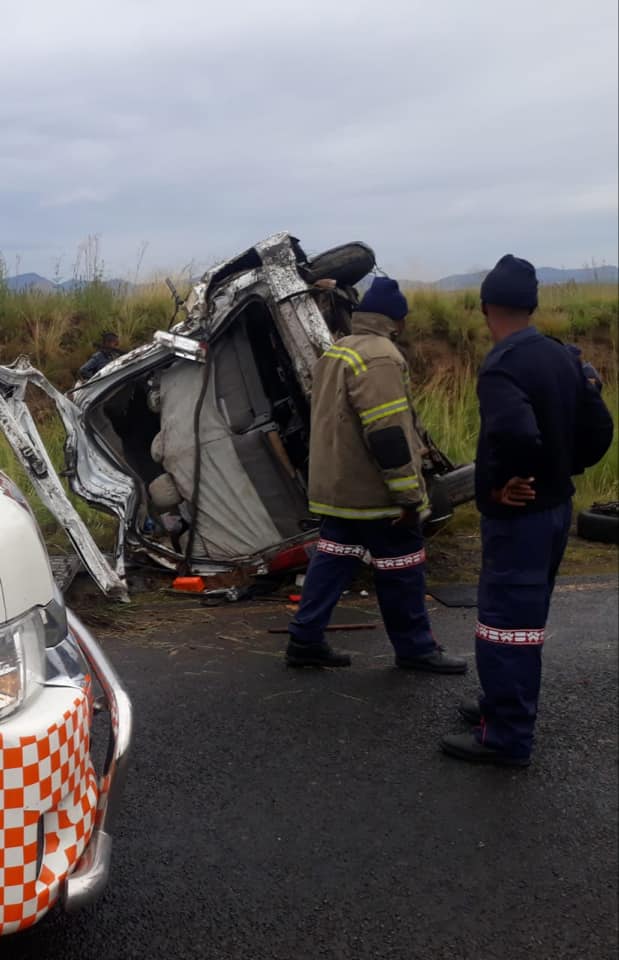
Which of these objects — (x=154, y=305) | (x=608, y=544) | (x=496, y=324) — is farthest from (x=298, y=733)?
(x=154, y=305)

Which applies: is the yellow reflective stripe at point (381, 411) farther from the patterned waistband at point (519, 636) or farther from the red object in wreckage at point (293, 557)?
the red object in wreckage at point (293, 557)

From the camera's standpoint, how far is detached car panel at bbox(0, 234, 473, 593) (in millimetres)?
5750

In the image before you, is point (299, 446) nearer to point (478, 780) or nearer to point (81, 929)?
point (478, 780)

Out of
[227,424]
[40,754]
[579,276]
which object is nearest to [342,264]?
[227,424]

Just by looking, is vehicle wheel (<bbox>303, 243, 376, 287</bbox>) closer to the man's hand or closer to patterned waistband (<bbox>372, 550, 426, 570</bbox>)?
patterned waistband (<bbox>372, 550, 426, 570</bbox>)

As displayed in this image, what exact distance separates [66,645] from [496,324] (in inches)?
85.0

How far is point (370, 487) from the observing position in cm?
437

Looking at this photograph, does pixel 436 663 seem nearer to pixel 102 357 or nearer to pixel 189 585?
pixel 189 585

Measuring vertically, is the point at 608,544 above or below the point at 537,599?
below

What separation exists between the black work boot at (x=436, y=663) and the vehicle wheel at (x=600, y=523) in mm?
3351

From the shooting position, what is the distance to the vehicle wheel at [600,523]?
7473 millimetres

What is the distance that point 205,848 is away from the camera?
2.99 metres

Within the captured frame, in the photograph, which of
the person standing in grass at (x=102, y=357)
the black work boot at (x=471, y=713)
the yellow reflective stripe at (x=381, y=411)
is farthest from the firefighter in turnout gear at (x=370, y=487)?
the person standing in grass at (x=102, y=357)

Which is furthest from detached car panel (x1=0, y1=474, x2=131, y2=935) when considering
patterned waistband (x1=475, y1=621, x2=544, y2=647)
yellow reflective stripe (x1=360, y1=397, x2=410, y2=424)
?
yellow reflective stripe (x1=360, y1=397, x2=410, y2=424)
